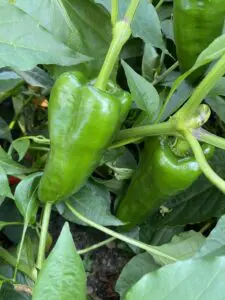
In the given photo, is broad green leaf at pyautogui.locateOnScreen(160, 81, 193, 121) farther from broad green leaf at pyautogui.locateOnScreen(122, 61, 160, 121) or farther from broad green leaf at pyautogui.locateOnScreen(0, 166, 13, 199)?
broad green leaf at pyautogui.locateOnScreen(0, 166, 13, 199)

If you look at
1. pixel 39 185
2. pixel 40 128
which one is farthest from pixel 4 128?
pixel 39 185

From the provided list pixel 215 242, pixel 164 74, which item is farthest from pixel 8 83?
pixel 215 242

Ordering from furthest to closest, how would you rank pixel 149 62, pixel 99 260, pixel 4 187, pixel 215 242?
pixel 99 260 → pixel 149 62 → pixel 4 187 → pixel 215 242

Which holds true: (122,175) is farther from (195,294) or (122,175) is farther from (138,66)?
(195,294)

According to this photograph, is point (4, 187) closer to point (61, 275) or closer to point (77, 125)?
point (77, 125)

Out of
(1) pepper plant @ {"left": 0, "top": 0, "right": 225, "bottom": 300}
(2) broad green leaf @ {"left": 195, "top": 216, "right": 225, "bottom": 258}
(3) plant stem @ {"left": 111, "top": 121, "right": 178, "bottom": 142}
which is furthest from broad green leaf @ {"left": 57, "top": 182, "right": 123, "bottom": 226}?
(2) broad green leaf @ {"left": 195, "top": 216, "right": 225, "bottom": 258}

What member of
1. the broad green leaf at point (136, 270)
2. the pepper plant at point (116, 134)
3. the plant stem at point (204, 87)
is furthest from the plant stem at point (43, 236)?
the plant stem at point (204, 87)

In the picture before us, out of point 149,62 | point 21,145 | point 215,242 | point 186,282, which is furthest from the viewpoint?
point 149,62
